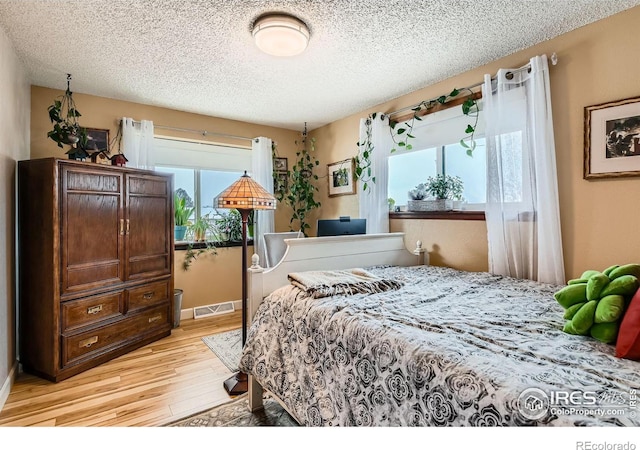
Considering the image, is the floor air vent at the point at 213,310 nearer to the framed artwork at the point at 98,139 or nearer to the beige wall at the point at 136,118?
the beige wall at the point at 136,118

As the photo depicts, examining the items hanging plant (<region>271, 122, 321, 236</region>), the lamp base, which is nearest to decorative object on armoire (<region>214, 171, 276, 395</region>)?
the lamp base

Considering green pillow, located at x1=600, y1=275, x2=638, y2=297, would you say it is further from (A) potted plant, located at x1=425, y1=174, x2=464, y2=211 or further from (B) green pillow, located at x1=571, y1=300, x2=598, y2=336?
(A) potted plant, located at x1=425, y1=174, x2=464, y2=211

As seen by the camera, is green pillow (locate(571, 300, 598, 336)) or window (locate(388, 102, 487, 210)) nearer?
green pillow (locate(571, 300, 598, 336))

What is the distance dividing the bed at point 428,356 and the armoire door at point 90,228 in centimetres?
145

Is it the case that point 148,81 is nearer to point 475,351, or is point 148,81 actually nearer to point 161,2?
point 161,2

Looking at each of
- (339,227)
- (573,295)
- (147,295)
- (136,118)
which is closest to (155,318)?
(147,295)

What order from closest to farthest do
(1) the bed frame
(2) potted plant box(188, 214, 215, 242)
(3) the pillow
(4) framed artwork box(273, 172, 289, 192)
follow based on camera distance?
(3) the pillow
(1) the bed frame
(2) potted plant box(188, 214, 215, 242)
(4) framed artwork box(273, 172, 289, 192)

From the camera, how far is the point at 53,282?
227cm

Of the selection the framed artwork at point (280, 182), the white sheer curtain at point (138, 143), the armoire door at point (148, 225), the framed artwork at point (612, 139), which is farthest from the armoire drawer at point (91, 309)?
the framed artwork at point (612, 139)

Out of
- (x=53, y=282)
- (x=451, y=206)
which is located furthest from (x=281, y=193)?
(x=53, y=282)

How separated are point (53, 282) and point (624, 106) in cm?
374

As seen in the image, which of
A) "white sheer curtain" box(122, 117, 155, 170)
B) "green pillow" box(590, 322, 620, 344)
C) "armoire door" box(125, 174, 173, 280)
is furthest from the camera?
"white sheer curtain" box(122, 117, 155, 170)

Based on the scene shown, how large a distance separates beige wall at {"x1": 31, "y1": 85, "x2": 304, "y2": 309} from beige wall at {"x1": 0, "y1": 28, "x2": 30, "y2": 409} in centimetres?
36

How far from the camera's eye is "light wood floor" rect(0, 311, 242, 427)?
1.87 meters
